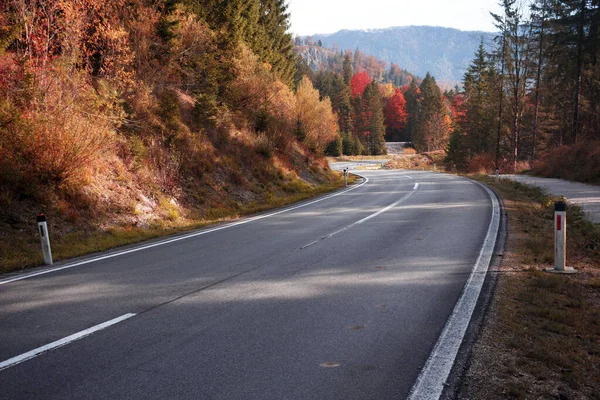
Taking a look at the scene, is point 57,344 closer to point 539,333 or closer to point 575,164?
point 539,333

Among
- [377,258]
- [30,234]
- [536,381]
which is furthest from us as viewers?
[30,234]

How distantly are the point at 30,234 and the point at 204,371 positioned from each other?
754cm

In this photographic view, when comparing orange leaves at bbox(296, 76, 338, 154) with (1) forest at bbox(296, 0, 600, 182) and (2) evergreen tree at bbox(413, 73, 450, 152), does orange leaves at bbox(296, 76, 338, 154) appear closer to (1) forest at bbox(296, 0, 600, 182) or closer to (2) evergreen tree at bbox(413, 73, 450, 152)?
(1) forest at bbox(296, 0, 600, 182)

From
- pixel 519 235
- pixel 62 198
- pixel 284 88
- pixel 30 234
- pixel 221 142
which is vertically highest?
pixel 284 88

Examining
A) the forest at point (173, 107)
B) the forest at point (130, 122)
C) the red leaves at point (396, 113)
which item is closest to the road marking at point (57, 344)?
the forest at point (130, 122)

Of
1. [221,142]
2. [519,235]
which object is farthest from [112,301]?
[221,142]

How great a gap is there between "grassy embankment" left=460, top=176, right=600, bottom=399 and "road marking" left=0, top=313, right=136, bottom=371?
146 inches

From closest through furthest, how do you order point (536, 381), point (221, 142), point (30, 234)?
point (536, 381)
point (30, 234)
point (221, 142)

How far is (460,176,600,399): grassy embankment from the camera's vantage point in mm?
3367

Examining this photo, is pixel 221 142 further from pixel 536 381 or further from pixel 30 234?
pixel 536 381

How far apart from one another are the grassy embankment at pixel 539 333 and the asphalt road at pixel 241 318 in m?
0.55

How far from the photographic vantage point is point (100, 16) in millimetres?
13406

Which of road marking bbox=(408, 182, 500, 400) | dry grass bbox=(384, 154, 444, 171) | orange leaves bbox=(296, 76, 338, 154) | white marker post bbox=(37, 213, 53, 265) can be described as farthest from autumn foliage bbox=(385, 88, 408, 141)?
road marking bbox=(408, 182, 500, 400)

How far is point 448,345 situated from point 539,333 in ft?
3.63
